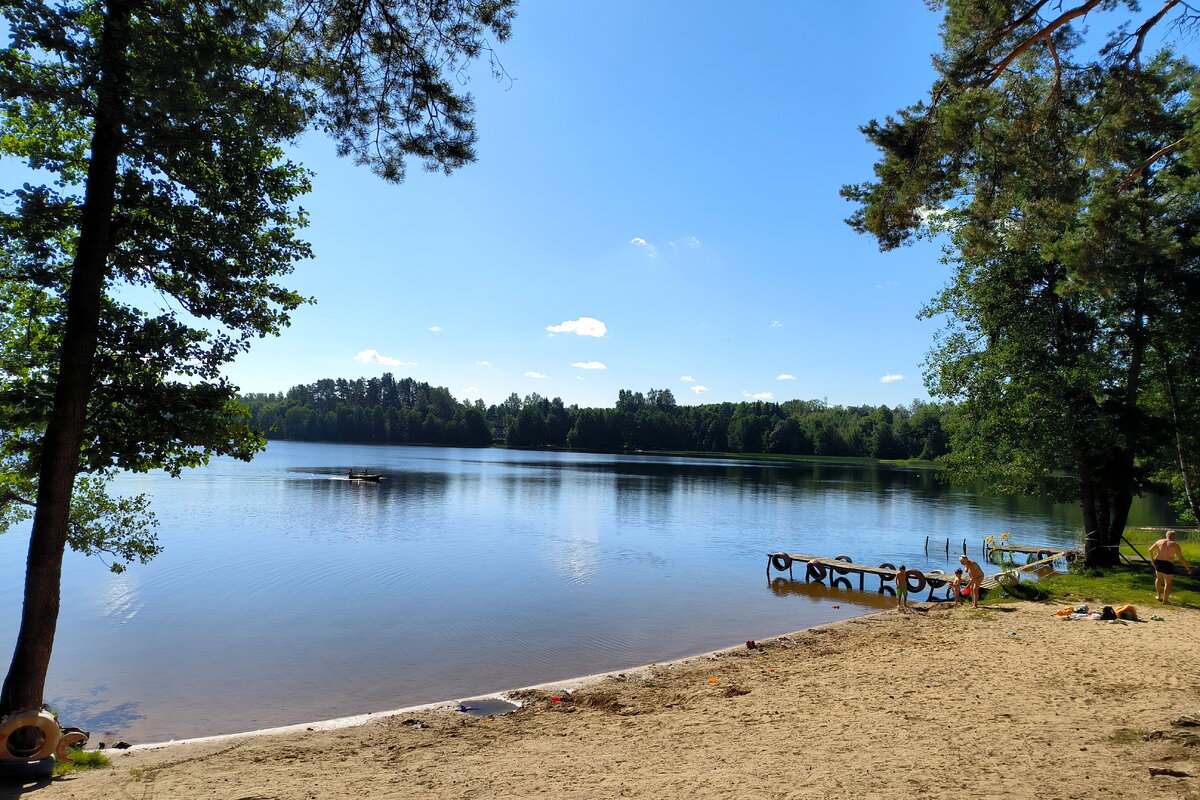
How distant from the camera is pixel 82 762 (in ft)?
26.5

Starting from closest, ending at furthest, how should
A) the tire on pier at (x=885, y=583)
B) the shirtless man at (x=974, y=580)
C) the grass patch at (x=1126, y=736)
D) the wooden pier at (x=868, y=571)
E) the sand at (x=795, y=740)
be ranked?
the sand at (x=795, y=740), the grass patch at (x=1126, y=736), the shirtless man at (x=974, y=580), the wooden pier at (x=868, y=571), the tire on pier at (x=885, y=583)

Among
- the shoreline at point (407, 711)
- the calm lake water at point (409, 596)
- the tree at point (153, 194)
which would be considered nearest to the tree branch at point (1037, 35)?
the tree at point (153, 194)

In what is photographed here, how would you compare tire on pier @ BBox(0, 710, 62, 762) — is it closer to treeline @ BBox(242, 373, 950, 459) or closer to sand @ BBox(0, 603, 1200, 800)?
sand @ BBox(0, 603, 1200, 800)

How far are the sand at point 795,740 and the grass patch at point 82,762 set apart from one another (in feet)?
0.67

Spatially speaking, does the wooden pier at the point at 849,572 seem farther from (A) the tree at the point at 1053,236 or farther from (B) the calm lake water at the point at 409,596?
(A) the tree at the point at 1053,236

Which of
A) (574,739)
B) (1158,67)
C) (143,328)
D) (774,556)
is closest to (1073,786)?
(574,739)

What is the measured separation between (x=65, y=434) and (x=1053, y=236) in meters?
15.5

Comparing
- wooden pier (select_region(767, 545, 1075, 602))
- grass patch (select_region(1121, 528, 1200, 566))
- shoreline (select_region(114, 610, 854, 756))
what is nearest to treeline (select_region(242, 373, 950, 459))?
grass patch (select_region(1121, 528, 1200, 566))

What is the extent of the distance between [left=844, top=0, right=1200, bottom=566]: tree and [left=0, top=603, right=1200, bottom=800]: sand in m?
6.72

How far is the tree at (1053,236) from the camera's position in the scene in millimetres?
8578

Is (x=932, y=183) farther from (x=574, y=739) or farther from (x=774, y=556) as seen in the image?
(x=774, y=556)

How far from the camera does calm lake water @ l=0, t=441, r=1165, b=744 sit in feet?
43.9

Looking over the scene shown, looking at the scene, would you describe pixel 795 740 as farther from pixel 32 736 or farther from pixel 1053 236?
pixel 1053 236

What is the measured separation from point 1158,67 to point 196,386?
14.0 m
